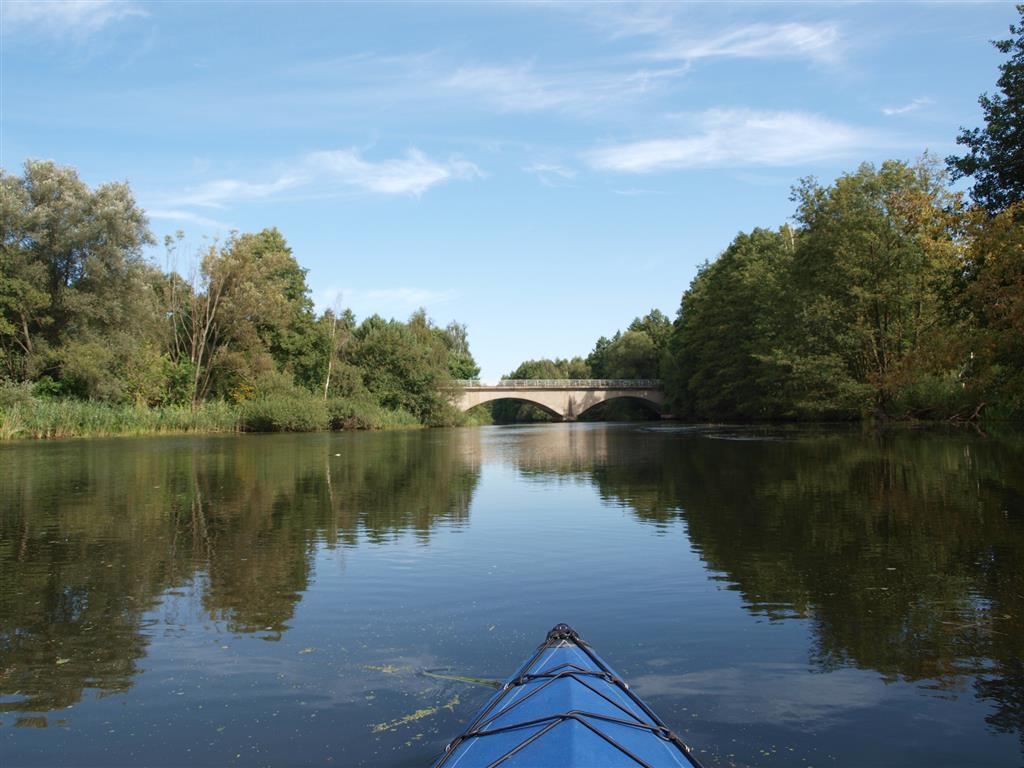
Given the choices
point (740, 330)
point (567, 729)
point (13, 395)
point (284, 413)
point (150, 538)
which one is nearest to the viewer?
point (567, 729)

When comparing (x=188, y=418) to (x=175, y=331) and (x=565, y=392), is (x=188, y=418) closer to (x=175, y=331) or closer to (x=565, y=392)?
(x=175, y=331)

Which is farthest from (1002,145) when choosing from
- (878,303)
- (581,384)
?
(581,384)

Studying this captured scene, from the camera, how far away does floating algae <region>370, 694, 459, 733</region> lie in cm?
476

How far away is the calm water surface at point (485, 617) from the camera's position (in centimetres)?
470

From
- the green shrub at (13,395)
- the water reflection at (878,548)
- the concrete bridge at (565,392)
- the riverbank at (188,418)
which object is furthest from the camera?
the concrete bridge at (565,392)

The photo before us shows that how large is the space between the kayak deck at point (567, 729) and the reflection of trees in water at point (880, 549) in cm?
259

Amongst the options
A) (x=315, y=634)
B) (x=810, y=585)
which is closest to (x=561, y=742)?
(x=315, y=634)

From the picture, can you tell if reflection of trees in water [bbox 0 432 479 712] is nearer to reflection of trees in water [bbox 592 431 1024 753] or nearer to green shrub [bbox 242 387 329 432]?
reflection of trees in water [bbox 592 431 1024 753]

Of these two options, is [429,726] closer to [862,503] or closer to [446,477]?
[862,503]

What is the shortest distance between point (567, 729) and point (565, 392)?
83.8 meters

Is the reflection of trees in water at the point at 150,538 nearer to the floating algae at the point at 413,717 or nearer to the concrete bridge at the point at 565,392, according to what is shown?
the floating algae at the point at 413,717

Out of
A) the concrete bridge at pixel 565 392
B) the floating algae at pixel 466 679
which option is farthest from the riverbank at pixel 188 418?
the floating algae at pixel 466 679

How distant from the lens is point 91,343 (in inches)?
1635

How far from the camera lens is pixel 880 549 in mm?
9969
